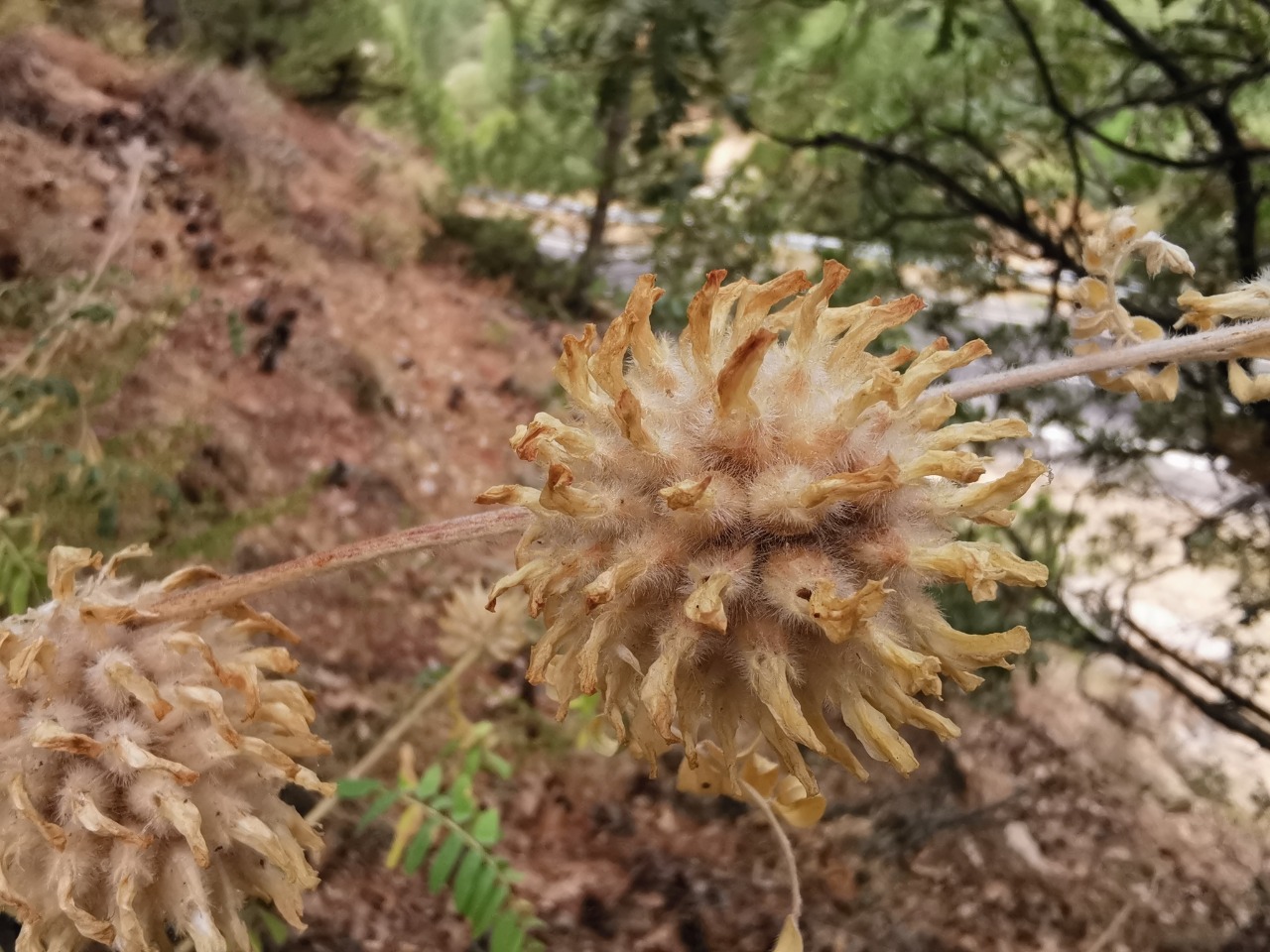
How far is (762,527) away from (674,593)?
3.9 inches

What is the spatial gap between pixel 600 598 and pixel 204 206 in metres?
4.53

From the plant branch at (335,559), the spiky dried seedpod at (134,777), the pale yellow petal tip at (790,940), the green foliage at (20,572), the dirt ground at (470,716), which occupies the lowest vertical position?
the dirt ground at (470,716)

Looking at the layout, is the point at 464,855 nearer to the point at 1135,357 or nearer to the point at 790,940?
the point at 790,940

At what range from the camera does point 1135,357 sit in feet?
2.65

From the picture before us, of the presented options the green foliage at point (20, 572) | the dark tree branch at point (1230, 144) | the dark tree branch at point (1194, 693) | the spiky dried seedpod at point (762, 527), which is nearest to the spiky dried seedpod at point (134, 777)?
the spiky dried seedpod at point (762, 527)

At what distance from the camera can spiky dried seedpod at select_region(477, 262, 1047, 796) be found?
719 mm

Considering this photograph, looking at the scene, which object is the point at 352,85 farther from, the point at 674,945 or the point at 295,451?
the point at 674,945

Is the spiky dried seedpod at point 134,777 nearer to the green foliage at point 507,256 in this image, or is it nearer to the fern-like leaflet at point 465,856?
the fern-like leaflet at point 465,856

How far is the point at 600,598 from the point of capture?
0.70 m

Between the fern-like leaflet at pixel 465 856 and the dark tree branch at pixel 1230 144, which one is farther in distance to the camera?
the dark tree branch at pixel 1230 144

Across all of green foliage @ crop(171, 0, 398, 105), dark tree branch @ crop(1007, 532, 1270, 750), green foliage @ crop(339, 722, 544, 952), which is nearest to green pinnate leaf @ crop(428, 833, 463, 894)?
green foliage @ crop(339, 722, 544, 952)

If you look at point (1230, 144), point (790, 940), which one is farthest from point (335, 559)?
point (1230, 144)

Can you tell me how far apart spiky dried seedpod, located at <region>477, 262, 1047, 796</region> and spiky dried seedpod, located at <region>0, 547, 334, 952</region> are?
15.2 inches

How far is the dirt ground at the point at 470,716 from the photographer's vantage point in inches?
89.4
